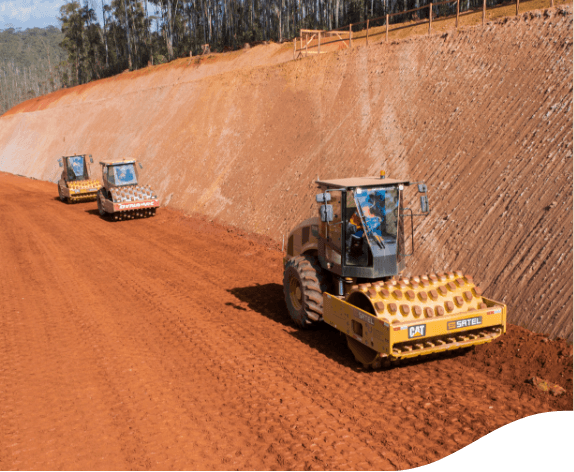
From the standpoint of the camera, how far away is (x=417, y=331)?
7.53m

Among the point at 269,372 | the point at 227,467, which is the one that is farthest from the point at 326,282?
the point at 227,467

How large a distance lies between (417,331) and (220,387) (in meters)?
3.13

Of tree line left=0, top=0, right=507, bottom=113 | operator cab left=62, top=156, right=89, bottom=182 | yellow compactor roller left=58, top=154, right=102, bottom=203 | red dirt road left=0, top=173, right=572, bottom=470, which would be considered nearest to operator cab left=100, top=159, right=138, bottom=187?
yellow compactor roller left=58, top=154, right=102, bottom=203

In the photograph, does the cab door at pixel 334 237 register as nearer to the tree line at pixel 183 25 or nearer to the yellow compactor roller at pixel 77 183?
the yellow compactor roller at pixel 77 183

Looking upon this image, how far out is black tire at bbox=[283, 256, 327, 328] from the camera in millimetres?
9312

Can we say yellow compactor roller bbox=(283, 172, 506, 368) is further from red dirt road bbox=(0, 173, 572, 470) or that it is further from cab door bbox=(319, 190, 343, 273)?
red dirt road bbox=(0, 173, 572, 470)

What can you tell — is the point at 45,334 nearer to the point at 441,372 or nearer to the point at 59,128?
the point at 441,372

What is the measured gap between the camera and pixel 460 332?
819 cm

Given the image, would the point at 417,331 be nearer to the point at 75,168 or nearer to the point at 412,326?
the point at 412,326

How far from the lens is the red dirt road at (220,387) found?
623 centimetres

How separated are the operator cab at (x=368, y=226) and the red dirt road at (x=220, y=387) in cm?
161


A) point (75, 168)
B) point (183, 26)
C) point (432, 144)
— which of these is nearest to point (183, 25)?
point (183, 26)

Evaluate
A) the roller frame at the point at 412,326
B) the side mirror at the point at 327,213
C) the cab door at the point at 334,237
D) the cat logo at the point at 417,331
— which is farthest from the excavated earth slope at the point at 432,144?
the side mirror at the point at 327,213

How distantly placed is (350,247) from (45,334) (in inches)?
253
